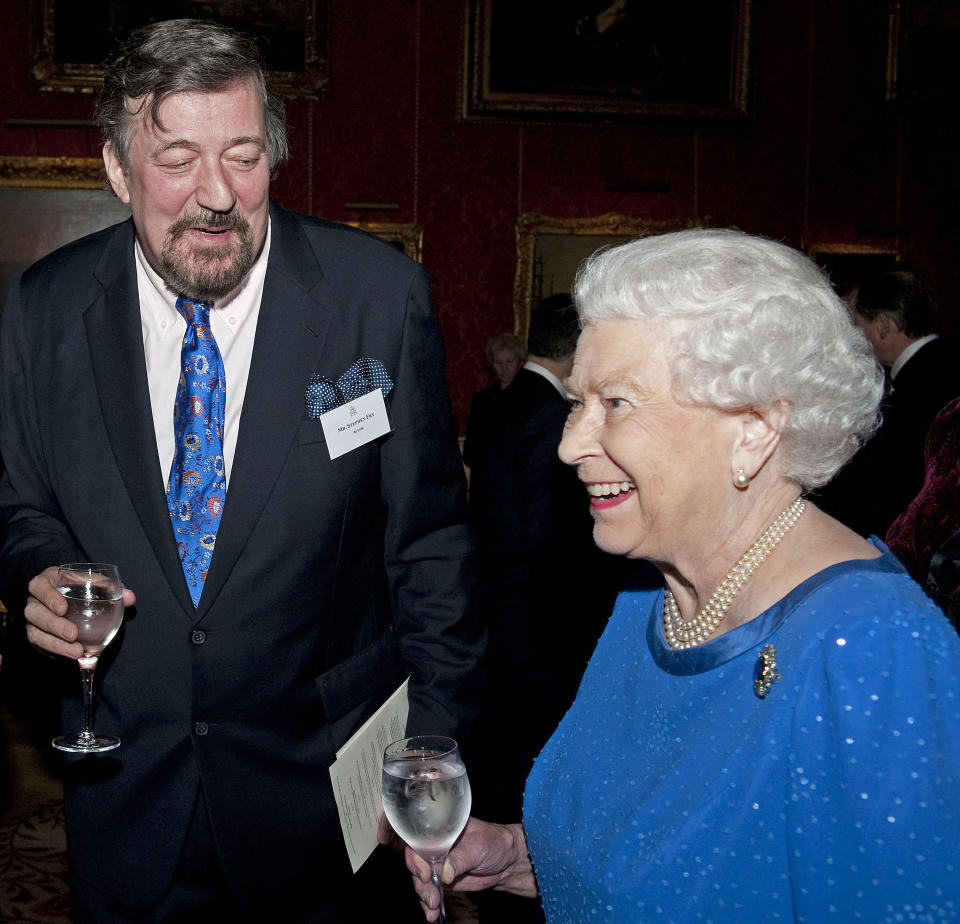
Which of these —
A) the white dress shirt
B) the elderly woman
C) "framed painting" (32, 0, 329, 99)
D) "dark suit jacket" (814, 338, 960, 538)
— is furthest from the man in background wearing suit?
"framed painting" (32, 0, 329, 99)

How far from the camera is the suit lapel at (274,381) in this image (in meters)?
1.91

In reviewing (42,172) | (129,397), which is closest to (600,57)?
(42,172)

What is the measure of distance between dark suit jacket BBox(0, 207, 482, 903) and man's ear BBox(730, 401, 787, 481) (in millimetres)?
742

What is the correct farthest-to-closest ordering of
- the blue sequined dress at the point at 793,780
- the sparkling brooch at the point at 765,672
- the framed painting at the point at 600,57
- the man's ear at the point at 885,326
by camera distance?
the framed painting at the point at 600,57
the man's ear at the point at 885,326
the sparkling brooch at the point at 765,672
the blue sequined dress at the point at 793,780

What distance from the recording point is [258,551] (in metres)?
1.93

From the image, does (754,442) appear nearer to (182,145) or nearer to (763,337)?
(763,337)

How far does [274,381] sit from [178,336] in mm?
226

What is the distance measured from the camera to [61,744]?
180cm

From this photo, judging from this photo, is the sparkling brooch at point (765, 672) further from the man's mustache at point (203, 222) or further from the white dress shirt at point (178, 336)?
the man's mustache at point (203, 222)

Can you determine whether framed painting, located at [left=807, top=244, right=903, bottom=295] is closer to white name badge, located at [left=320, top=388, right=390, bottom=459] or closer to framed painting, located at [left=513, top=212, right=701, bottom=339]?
framed painting, located at [left=513, top=212, right=701, bottom=339]

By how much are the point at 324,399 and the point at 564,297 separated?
2337mm

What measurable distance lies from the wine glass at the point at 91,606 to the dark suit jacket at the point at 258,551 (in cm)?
14

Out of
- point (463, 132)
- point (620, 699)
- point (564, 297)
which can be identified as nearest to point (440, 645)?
point (620, 699)

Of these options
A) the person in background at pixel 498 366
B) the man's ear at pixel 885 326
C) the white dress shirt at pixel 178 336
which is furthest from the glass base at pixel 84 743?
the person in background at pixel 498 366
